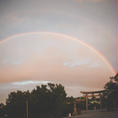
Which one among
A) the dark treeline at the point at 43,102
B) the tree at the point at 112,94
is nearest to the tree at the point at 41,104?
the dark treeline at the point at 43,102

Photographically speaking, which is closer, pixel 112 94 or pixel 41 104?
pixel 41 104

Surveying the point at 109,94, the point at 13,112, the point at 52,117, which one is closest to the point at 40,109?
the point at 52,117

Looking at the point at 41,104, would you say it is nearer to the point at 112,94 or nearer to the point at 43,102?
the point at 43,102

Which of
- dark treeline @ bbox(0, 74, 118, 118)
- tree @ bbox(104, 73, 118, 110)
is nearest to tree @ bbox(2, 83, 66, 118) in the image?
dark treeline @ bbox(0, 74, 118, 118)

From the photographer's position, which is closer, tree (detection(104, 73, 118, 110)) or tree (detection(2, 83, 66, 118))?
tree (detection(2, 83, 66, 118))

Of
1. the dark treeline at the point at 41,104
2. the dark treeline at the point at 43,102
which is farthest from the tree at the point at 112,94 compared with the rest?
the dark treeline at the point at 41,104

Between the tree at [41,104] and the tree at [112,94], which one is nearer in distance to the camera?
the tree at [41,104]

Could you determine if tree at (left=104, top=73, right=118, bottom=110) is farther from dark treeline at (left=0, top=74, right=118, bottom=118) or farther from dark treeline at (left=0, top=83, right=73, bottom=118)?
dark treeline at (left=0, top=83, right=73, bottom=118)

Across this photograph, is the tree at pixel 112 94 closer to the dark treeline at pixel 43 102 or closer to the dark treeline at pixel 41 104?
the dark treeline at pixel 43 102

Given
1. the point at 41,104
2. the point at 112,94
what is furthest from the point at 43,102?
the point at 112,94

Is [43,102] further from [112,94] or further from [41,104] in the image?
[112,94]

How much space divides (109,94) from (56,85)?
11.9 meters

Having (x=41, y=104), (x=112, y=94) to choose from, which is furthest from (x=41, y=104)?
(x=112, y=94)

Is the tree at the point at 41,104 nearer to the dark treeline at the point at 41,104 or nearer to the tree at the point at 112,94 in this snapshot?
the dark treeline at the point at 41,104
